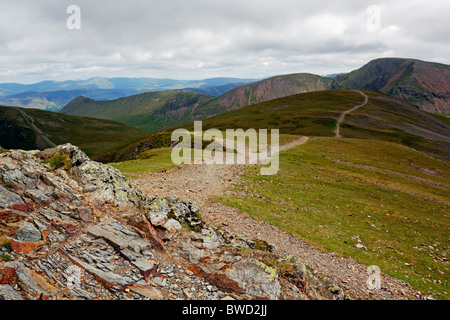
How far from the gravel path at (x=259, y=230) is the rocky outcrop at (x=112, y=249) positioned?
2.62 meters

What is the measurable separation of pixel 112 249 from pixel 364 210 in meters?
29.9

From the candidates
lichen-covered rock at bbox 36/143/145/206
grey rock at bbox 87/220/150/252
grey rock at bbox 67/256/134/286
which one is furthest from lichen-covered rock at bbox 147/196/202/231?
grey rock at bbox 67/256/134/286

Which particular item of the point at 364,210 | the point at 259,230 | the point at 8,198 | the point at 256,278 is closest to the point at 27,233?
the point at 8,198

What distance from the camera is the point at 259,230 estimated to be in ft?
68.3

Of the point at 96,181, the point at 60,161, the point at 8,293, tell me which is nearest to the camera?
the point at 8,293

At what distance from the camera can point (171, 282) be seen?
11.7m

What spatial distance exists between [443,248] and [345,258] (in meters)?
12.8

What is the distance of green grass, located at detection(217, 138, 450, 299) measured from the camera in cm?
1944

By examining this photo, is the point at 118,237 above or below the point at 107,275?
above

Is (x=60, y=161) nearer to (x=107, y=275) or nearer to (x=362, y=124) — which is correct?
(x=107, y=275)
